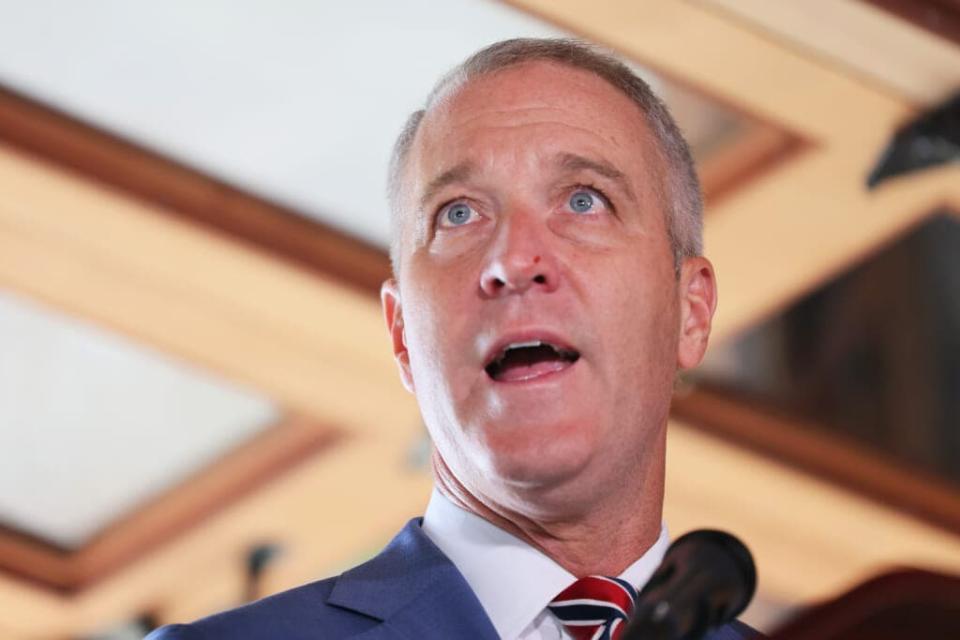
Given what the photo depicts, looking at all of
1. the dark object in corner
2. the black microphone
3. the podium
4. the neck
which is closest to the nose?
the neck

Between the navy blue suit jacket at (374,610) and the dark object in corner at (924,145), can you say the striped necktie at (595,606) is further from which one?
the dark object in corner at (924,145)

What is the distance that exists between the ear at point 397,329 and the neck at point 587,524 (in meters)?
0.15

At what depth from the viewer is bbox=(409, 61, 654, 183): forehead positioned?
203cm

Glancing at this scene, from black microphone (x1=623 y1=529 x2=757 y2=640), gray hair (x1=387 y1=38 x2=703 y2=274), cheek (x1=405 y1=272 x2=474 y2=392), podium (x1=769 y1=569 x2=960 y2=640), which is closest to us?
podium (x1=769 y1=569 x2=960 y2=640)

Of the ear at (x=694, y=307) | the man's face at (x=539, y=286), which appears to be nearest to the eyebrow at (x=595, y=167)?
the man's face at (x=539, y=286)

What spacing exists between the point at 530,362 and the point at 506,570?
0.65 feet

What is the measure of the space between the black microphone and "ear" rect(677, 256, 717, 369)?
674 millimetres

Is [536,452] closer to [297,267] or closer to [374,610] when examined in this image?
[374,610]

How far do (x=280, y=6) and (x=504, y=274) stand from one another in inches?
75.8

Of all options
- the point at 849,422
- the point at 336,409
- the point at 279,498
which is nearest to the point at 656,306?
the point at 336,409

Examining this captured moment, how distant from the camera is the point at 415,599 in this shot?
1.87 m

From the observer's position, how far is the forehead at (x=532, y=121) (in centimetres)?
203

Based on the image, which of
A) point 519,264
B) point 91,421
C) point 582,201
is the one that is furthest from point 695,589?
point 91,421

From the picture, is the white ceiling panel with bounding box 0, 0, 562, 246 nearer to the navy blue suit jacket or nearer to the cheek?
the cheek
